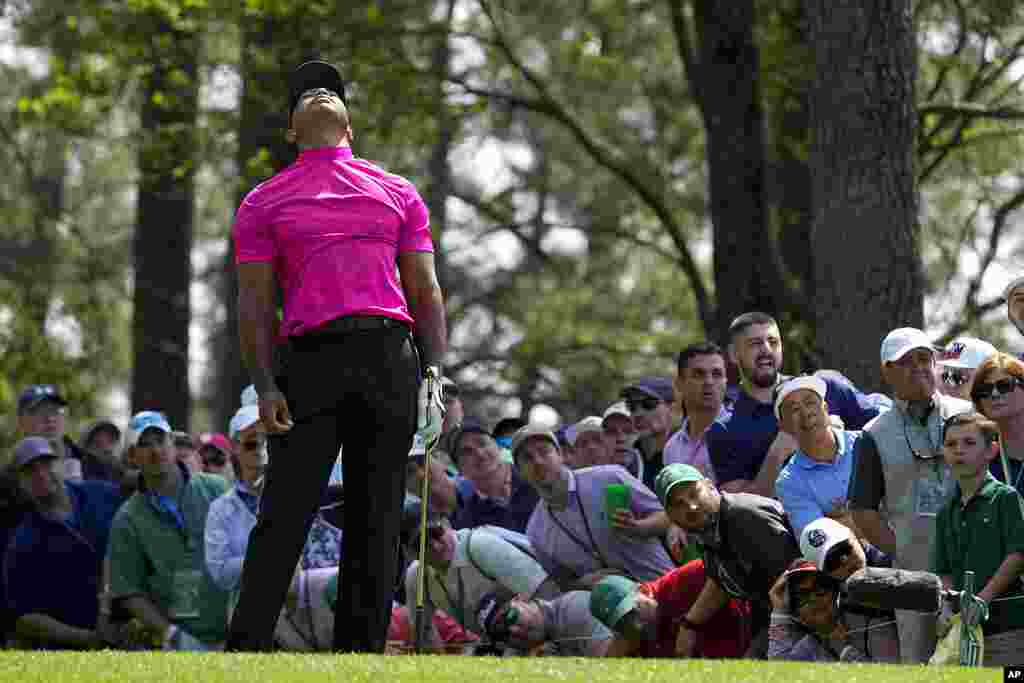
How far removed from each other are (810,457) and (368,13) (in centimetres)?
1087

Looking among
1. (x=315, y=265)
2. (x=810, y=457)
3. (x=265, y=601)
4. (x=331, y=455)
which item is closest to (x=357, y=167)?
(x=315, y=265)

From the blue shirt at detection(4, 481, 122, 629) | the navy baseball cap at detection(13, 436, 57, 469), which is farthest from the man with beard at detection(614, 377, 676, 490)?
the navy baseball cap at detection(13, 436, 57, 469)

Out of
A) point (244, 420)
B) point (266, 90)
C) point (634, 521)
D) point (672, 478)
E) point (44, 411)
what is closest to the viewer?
point (672, 478)

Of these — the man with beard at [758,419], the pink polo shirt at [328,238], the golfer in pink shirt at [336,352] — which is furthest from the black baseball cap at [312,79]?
the man with beard at [758,419]

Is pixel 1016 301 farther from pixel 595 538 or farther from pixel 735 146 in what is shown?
pixel 735 146

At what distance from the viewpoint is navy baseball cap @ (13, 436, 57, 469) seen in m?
13.7

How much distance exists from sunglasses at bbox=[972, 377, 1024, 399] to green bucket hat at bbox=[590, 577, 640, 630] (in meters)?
2.15

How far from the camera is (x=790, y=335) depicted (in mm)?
16391

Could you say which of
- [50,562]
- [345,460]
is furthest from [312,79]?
[50,562]

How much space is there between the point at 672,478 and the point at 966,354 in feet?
5.40

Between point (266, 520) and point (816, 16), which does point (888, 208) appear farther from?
point (266, 520)

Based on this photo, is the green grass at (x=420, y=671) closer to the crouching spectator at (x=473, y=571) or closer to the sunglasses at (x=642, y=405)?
the crouching spectator at (x=473, y=571)

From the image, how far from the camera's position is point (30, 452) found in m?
13.7

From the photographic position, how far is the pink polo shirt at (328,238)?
747 centimetres
